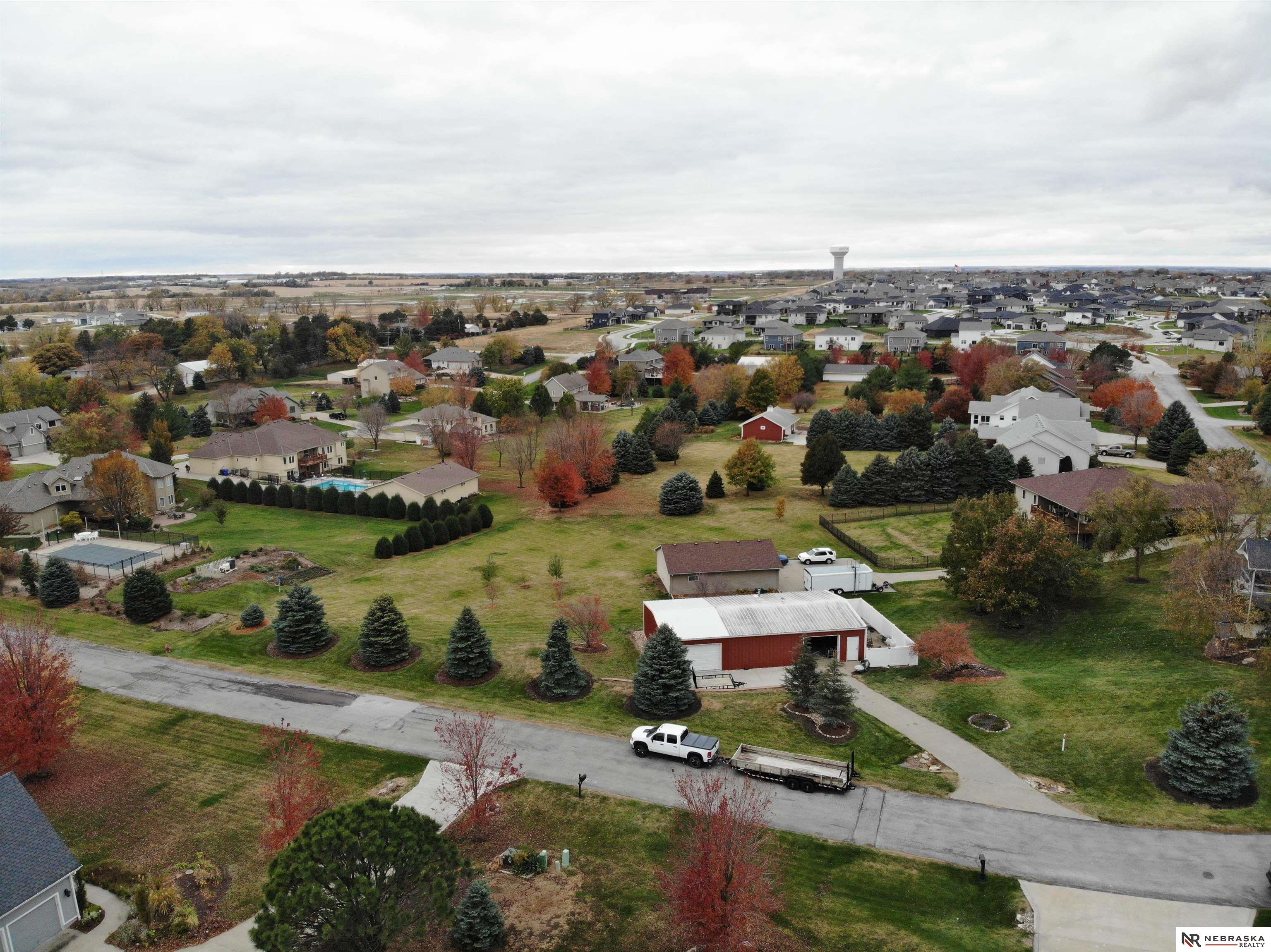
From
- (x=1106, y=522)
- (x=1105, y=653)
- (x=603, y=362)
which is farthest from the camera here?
(x=603, y=362)

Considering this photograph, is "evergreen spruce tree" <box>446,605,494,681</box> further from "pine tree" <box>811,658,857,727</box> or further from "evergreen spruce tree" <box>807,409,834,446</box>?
"evergreen spruce tree" <box>807,409,834,446</box>

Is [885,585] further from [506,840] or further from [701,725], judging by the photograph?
[506,840]

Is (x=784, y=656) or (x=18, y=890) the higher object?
(x=18, y=890)

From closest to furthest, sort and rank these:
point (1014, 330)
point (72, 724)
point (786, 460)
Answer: point (72, 724) < point (786, 460) < point (1014, 330)

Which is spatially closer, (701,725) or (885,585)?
(701,725)

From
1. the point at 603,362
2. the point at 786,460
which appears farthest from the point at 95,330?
the point at 786,460

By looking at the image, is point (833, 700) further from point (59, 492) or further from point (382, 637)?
point (59, 492)

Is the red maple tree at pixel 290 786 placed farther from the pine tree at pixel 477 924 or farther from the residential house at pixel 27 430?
the residential house at pixel 27 430
